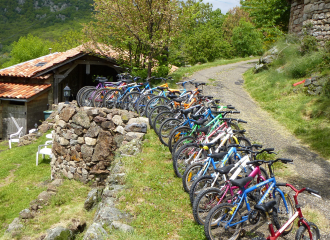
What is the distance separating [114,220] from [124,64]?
9.10m

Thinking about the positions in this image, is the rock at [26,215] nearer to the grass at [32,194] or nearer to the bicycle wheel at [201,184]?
the grass at [32,194]

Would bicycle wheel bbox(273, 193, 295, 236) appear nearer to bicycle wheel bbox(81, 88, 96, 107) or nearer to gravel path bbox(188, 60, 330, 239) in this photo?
gravel path bbox(188, 60, 330, 239)

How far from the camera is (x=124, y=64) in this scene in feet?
40.7

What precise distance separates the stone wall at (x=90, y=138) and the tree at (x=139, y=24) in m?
4.32

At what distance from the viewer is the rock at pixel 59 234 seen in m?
5.54

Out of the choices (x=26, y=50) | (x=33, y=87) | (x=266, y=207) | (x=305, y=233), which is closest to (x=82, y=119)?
(x=266, y=207)

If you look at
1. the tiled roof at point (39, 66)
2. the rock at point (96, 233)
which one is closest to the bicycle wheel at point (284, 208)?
the rock at point (96, 233)

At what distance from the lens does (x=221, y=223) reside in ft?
11.5

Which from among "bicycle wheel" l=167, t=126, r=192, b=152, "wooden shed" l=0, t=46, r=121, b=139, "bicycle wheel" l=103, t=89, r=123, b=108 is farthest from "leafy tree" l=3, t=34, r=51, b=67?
"bicycle wheel" l=167, t=126, r=192, b=152

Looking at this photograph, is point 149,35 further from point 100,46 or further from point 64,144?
point 64,144

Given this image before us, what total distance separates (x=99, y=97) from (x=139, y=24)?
4.01 meters

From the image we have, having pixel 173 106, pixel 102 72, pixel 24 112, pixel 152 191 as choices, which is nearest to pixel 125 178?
pixel 152 191

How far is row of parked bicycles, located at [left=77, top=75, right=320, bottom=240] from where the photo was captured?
3461mm

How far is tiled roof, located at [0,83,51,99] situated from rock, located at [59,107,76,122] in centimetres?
640
